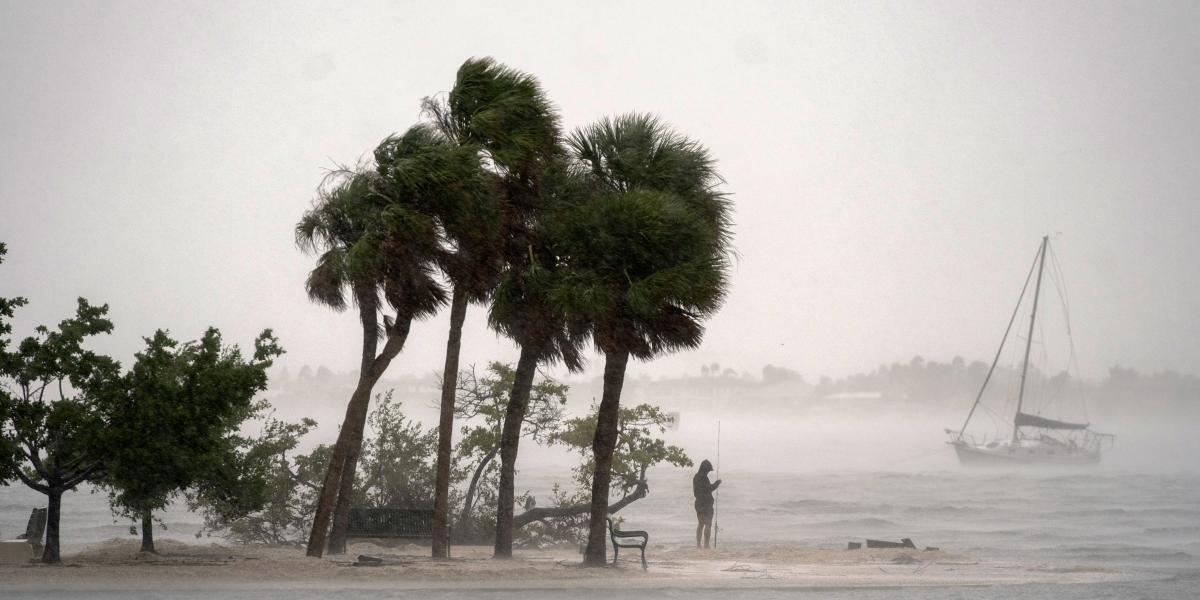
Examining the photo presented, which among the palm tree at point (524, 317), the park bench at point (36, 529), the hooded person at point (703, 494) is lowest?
the park bench at point (36, 529)

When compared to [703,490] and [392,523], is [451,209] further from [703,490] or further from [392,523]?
[703,490]

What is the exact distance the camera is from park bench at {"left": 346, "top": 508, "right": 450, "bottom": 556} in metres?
22.1

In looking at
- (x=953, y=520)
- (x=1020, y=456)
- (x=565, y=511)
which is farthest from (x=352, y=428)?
(x=1020, y=456)

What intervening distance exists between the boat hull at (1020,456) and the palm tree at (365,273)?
103 metres

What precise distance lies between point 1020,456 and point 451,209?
107 m

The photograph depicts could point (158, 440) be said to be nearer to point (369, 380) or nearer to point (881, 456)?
point (369, 380)

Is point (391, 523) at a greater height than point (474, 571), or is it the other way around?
point (391, 523)

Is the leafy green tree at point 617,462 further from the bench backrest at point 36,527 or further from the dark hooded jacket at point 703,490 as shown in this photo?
the bench backrest at point 36,527

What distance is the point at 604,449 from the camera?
21234mm

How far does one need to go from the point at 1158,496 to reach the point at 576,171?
259 ft

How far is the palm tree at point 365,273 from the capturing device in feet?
65.3

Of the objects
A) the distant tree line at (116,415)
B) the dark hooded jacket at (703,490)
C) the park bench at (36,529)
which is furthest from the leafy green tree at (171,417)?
the dark hooded jacket at (703,490)

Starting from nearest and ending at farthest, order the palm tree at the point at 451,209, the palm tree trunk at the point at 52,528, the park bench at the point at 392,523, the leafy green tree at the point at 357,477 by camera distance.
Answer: the palm tree trunk at the point at 52,528
the palm tree at the point at 451,209
the park bench at the point at 392,523
the leafy green tree at the point at 357,477

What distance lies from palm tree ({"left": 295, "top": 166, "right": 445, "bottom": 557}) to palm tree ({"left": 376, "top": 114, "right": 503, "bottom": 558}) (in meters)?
0.43
